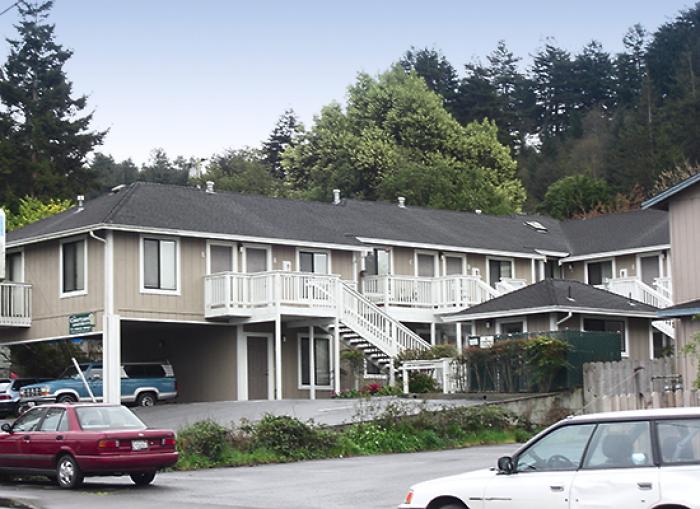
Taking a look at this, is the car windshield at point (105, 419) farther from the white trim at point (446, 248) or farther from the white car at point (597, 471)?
the white trim at point (446, 248)

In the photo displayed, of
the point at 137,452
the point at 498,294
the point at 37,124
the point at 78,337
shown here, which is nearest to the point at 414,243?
the point at 498,294

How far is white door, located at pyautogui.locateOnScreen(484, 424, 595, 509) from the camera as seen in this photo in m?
13.5

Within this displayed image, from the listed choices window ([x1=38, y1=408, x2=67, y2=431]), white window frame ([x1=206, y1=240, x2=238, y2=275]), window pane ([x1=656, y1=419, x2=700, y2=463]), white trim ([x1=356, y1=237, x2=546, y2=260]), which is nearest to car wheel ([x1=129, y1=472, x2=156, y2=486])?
window ([x1=38, y1=408, x2=67, y2=431])

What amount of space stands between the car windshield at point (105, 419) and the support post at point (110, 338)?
52.9 ft

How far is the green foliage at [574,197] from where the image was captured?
79688mm

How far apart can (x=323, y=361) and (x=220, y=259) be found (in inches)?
207

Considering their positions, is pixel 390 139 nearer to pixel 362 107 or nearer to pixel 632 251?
pixel 362 107

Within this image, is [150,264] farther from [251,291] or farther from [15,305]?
[15,305]

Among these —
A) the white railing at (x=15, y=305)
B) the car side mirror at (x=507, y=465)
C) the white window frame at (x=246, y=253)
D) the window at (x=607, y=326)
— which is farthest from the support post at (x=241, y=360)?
the car side mirror at (x=507, y=465)

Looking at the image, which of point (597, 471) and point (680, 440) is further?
point (597, 471)

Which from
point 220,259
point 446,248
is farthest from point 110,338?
point 446,248

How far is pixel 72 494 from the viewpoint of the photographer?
2181 centimetres

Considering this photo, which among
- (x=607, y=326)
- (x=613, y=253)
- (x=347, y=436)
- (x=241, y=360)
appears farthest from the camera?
(x=613, y=253)

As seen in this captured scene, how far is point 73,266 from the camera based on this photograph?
41.8 metres
